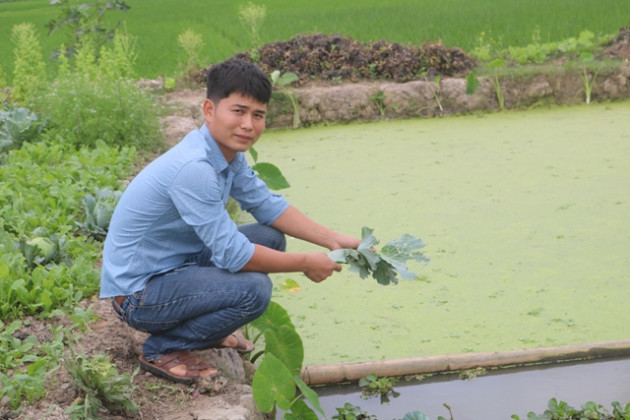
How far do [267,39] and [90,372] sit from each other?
7.43 meters

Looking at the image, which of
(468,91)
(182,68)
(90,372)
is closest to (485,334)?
(90,372)

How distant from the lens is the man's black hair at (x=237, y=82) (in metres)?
2.42

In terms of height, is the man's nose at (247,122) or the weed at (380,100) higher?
the man's nose at (247,122)

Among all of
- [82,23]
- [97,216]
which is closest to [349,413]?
[97,216]

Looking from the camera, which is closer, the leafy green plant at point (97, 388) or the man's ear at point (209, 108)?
the leafy green plant at point (97, 388)

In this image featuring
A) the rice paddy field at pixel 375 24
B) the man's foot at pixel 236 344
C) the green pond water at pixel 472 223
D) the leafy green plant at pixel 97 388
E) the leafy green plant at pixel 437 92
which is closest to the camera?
the leafy green plant at pixel 97 388

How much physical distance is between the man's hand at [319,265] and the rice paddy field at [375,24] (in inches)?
210

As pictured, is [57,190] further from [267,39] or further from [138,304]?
[267,39]

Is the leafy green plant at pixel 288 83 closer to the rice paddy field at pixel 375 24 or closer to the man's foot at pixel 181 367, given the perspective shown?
the rice paddy field at pixel 375 24

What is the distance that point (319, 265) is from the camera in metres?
2.42

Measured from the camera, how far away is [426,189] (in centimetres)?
464

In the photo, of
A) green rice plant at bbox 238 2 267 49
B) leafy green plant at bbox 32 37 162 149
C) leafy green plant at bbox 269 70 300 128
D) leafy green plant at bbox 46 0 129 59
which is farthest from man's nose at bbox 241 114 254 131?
green rice plant at bbox 238 2 267 49

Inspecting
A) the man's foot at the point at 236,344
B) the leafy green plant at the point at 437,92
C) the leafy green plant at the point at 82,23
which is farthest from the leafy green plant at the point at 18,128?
the leafy green plant at the point at 437,92

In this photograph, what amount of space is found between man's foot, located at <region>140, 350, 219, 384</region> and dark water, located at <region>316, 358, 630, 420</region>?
42 centimetres
